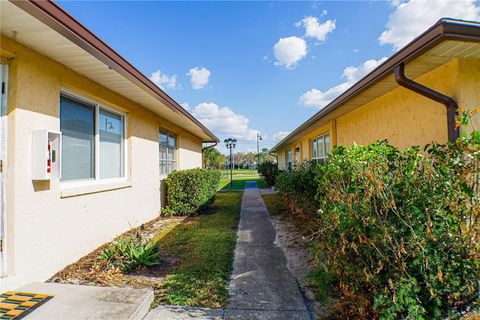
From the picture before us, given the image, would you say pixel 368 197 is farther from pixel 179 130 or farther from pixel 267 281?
pixel 179 130

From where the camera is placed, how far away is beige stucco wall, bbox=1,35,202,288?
2.79m

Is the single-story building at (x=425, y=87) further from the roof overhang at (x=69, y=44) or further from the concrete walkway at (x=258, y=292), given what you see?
the roof overhang at (x=69, y=44)

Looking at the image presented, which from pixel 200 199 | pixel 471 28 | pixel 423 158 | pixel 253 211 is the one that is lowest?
pixel 253 211

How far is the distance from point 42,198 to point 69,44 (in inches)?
78.9

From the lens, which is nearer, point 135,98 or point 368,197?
point 368,197

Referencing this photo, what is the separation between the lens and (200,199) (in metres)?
7.66

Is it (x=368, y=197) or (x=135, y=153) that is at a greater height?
(x=135, y=153)

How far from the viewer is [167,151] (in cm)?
871

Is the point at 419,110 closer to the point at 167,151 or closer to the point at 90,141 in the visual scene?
the point at 90,141

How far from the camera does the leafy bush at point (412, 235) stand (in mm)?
1783

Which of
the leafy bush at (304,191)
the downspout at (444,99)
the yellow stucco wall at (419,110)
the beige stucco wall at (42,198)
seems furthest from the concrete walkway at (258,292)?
the yellow stucco wall at (419,110)

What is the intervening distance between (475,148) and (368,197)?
2.76 feet

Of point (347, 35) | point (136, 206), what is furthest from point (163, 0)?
point (136, 206)

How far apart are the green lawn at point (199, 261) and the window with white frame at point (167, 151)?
2.44 m
